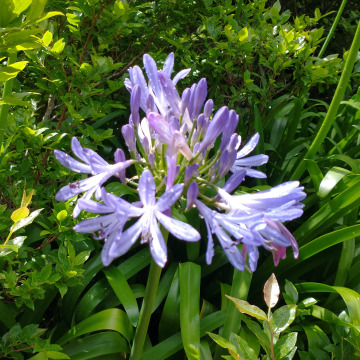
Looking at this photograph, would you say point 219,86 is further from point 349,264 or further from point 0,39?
point 0,39

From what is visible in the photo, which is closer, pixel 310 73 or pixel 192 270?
pixel 192 270

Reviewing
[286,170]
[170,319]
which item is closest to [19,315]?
[170,319]

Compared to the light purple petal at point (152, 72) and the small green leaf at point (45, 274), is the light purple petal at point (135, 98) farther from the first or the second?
the small green leaf at point (45, 274)

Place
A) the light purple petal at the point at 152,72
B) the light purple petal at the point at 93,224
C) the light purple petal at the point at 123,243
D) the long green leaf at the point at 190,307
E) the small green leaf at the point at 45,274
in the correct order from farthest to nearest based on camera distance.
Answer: the long green leaf at the point at 190,307, the small green leaf at the point at 45,274, the light purple petal at the point at 152,72, the light purple petal at the point at 93,224, the light purple petal at the point at 123,243

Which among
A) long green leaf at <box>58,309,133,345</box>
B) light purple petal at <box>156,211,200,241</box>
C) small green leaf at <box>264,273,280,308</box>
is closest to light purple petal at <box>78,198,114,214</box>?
light purple petal at <box>156,211,200,241</box>

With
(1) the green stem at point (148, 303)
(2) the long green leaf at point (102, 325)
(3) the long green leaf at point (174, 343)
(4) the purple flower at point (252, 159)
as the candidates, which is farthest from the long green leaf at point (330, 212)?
→ (1) the green stem at point (148, 303)

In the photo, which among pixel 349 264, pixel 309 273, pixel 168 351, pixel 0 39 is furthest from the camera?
pixel 309 273

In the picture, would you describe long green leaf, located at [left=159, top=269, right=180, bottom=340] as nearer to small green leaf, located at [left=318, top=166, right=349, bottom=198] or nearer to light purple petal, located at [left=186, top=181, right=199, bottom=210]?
small green leaf, located at [left=318, top=166, right=349, bottom=198]
